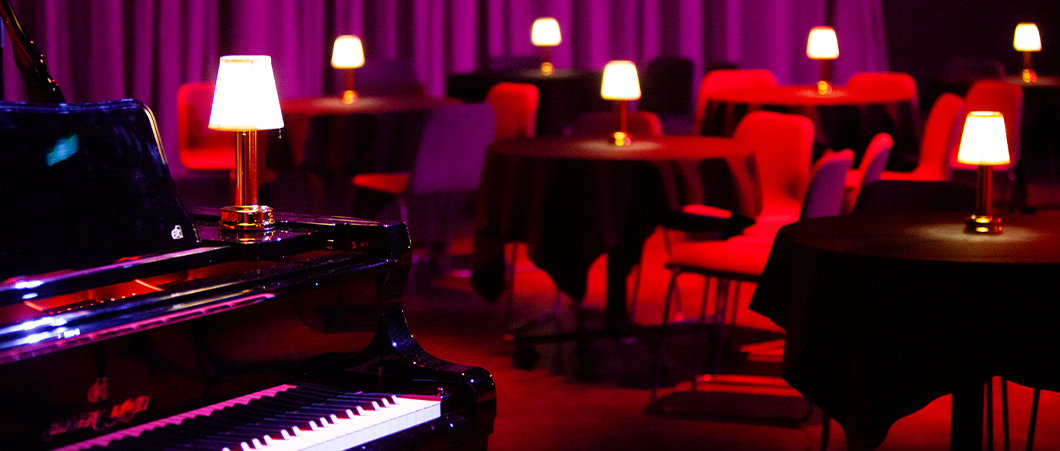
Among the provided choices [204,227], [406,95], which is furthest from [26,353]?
[406,95]

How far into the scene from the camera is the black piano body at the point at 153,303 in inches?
58.1

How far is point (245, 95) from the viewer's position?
6.50ft

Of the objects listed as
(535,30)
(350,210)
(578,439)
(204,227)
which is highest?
(535,30)

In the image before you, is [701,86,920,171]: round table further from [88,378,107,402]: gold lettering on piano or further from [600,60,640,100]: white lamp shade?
[88,378,107,402]: gold lettering on piano

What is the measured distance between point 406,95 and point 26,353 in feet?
17.6

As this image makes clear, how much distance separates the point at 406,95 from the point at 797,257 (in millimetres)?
4243

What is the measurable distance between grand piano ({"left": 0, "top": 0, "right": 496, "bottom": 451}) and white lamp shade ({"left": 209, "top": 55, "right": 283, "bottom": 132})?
0.19 m

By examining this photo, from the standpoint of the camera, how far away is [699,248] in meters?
3.79

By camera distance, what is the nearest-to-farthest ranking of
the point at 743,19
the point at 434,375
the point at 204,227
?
the point at 434,375 < the point at 204,227 < the point at 743,19

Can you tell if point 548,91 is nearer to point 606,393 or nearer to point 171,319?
point 606,393

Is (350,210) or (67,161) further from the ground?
(67,161)

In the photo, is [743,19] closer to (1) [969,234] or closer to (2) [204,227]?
(1) [969,234]

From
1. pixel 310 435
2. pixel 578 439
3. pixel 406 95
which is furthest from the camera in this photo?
pixel 406 95

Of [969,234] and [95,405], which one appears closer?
[95,405]
